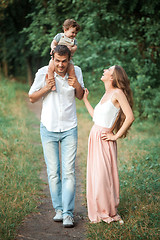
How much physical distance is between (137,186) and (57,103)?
187 centimetres

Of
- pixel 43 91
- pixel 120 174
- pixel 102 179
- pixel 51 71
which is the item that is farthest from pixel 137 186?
pixel 51 71

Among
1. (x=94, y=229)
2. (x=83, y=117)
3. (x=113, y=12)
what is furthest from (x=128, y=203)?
(x=113, y=12)

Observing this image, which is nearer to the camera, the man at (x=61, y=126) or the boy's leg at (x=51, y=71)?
the boy's leg at (x=51, y=71)

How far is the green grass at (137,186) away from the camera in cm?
372

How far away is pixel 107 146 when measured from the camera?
399cm

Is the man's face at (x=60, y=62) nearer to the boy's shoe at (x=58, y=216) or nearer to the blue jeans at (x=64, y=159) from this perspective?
the blue jeans at (x=64, y=159)

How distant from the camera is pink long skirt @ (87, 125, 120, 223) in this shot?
392 centimetres

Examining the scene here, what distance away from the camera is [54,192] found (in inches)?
168

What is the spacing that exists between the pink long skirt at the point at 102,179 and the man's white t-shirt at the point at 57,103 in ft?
Answer: 1.29

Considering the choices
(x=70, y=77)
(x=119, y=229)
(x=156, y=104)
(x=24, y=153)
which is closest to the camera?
(x=119, y=229)

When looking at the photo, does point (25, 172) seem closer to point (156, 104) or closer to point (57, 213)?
point (57, 213)

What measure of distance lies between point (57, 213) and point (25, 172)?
68.8 inches

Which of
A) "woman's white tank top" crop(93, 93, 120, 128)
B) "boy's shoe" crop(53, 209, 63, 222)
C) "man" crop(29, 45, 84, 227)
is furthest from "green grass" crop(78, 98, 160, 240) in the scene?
"woman's white tank top" crop(93, 93, 120, 128)

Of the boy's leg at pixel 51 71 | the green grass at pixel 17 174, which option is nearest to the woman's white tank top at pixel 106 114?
the boy's leg at pixel 51 71
